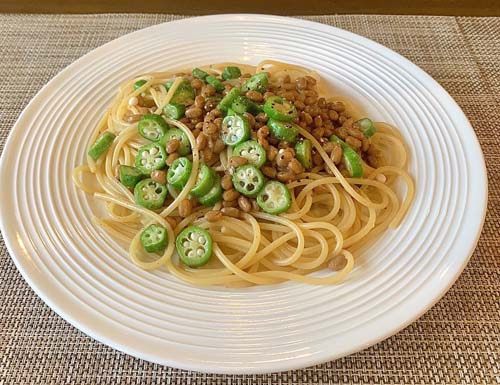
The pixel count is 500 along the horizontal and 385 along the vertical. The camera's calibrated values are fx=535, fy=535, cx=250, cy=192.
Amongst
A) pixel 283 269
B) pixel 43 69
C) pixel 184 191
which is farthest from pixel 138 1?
pixel 283 269

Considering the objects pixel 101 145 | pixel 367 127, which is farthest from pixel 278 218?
pixel 101 145

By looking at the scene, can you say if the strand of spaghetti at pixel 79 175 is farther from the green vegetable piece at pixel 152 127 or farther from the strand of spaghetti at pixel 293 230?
the strand of spaghetti at pixel 293 230

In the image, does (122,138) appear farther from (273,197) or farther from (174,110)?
(273,197)

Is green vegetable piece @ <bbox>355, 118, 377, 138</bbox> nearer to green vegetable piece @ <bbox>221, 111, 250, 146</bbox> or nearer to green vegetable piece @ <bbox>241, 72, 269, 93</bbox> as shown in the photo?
green vegetable piece @ <bbox>241, 72, 269, 93</bbox>

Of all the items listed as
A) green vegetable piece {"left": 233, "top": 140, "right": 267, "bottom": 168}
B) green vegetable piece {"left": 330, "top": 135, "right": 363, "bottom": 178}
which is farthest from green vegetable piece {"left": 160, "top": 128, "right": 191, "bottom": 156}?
green vegetable piece {"left": 330, "top": 135, "right": 363, "bottom": 178}

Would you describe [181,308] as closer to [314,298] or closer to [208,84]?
[314,298]

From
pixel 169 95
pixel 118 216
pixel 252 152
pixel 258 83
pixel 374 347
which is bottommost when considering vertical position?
pixel 118 216
